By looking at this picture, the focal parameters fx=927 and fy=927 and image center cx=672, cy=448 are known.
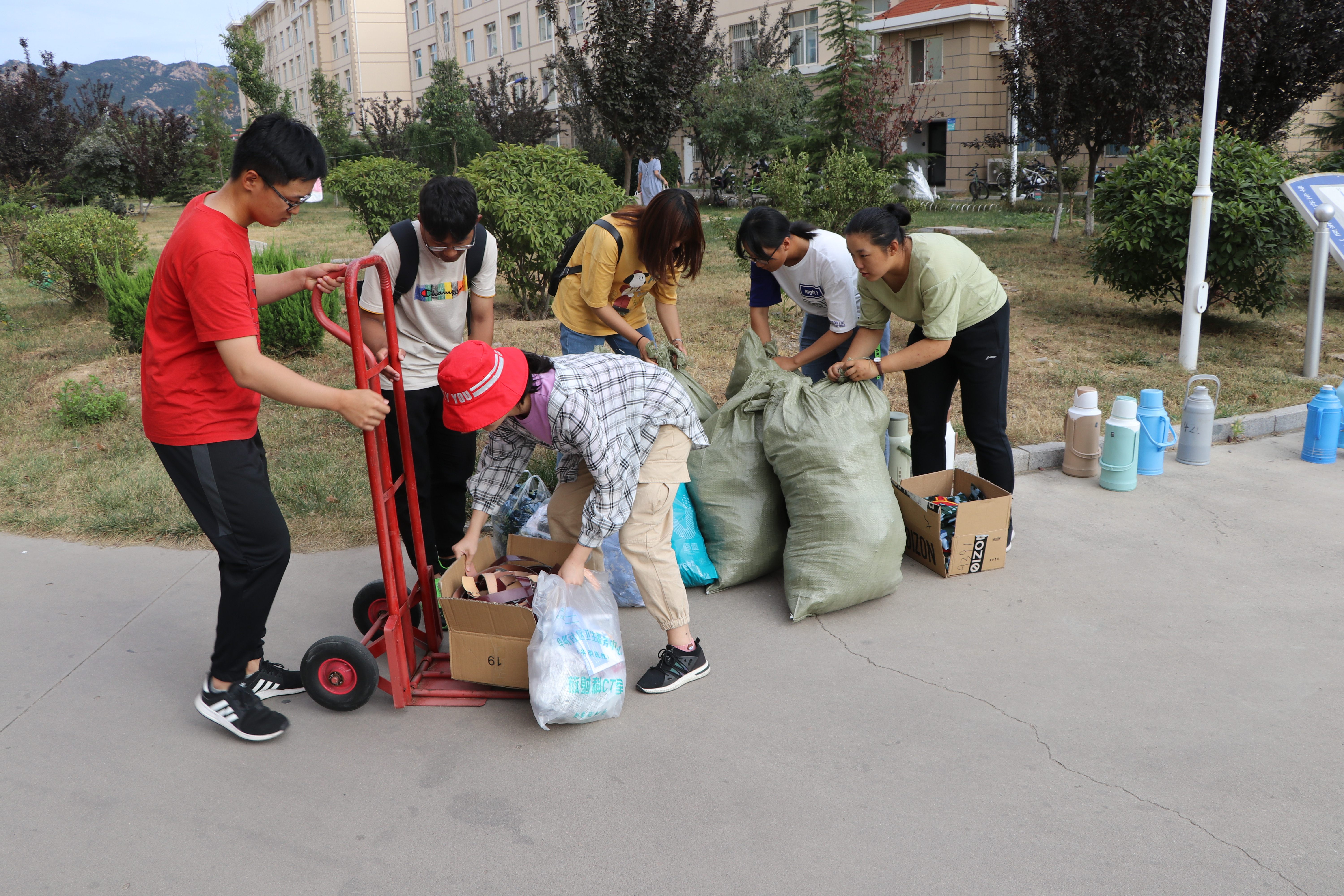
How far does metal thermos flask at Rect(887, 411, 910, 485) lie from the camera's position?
14.1ft

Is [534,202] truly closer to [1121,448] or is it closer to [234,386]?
[1121,448]

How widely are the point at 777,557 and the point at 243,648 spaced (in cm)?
196

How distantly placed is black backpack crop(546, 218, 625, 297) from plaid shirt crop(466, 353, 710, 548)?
3.50ft

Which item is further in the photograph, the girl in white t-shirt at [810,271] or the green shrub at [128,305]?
the green shrub at [128,305]

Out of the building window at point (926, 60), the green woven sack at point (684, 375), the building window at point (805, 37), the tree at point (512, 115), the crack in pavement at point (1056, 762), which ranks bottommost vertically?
the crack in pavement at point (1056, 762)

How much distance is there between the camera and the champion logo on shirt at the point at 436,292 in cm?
307

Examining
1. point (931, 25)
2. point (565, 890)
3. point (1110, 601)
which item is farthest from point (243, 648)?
point (931, 25)

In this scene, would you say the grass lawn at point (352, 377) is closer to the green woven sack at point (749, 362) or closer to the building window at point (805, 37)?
the green woven sack at point (749, 362)

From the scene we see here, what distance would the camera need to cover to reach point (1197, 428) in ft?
16.0

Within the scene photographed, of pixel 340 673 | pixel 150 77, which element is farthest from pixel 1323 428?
pixel 150 77

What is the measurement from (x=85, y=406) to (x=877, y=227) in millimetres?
4955

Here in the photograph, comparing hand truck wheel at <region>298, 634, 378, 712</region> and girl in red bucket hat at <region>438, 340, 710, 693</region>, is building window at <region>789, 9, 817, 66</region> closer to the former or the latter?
girl in red bucket hat at <region>438, 340, 710, 693</region>

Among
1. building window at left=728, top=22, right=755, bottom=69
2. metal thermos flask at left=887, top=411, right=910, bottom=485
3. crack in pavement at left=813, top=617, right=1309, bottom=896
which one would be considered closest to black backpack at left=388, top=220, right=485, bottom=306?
crack in pavement at left=813, top=617, right=1309, bottom=896

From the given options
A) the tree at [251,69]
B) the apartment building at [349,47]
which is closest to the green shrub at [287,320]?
the tree at [251,69]
